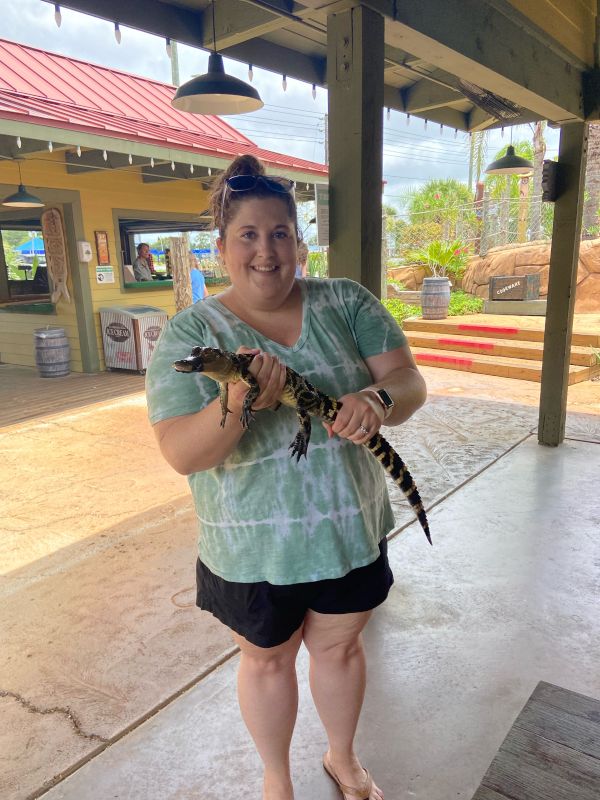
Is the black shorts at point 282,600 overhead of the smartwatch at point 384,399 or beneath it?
beneath

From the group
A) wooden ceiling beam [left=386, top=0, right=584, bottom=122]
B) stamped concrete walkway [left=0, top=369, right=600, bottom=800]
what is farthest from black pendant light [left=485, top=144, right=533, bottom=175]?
stamped concrete walkway [left=0, top=369, right=600, bottom=800]

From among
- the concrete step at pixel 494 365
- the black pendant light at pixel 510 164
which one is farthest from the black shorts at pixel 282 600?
the concrete step at pixel 494 365

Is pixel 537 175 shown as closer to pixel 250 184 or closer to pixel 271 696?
pixel 250 184

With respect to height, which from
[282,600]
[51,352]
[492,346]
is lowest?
[492,346]

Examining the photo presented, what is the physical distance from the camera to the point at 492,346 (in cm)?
996

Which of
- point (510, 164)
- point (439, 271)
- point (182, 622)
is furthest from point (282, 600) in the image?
point (439, 271)

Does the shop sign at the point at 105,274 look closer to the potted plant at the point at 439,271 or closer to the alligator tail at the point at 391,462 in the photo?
the potted plant at the point at 439,271

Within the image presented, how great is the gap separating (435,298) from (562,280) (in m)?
7.01

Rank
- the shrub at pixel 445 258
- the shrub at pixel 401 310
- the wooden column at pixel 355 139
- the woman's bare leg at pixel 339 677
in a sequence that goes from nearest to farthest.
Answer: the woman's bare leg at pixel 339 677, the wooden column at pixel 355 139, the shrub at pixel 401 310, the shrub at pixel 445 258

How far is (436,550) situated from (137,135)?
6.86 m

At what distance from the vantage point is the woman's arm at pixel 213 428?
1331 millimetres

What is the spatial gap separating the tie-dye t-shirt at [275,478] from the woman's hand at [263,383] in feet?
0.55

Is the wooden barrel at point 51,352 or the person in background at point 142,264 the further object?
the person in background at point 142,264

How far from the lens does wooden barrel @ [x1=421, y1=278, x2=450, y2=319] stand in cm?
1188
